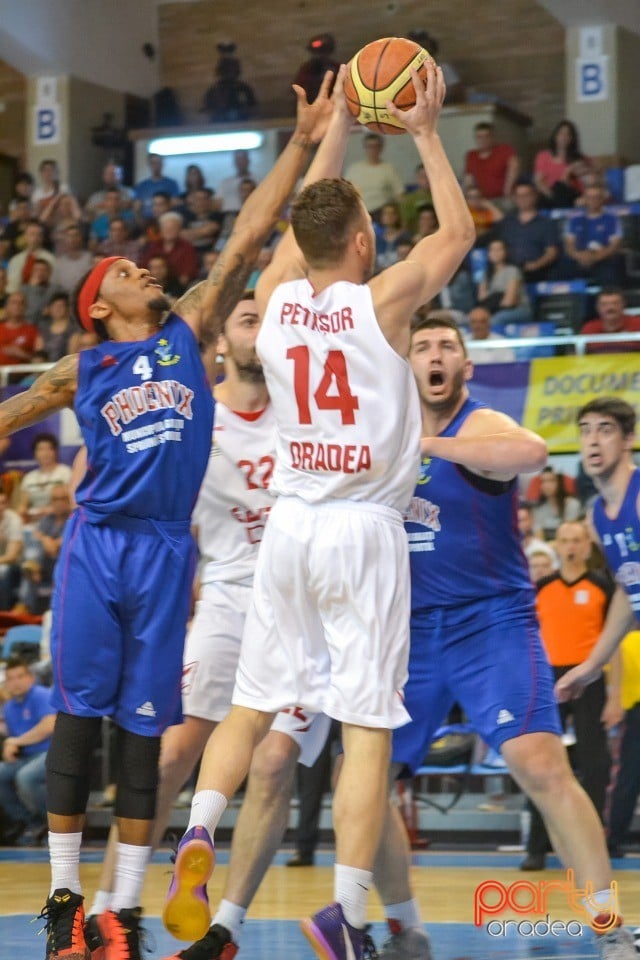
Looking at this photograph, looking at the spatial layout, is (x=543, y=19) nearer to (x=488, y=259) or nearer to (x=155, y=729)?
(x=488, y=259)

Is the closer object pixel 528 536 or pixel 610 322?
pixel 528 536

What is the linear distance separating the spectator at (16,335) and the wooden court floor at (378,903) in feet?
22.9

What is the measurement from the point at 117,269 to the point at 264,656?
155 cm

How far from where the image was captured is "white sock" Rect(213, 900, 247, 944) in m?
4.70

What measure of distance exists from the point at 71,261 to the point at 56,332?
5.40ft

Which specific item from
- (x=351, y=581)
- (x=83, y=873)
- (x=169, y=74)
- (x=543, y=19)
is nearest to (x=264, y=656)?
(x=351, y=581)

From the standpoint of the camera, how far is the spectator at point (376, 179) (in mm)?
16797

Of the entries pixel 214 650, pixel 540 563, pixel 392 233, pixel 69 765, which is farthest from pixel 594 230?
pixel 69 765

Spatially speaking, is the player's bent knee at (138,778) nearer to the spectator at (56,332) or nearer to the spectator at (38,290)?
the spectator at (56,332)

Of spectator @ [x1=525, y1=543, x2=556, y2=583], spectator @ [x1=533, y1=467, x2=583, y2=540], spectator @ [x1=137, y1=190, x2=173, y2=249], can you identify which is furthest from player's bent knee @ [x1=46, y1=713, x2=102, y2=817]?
spectator @ [x1=137, y1=190, x2=173, y2=249]

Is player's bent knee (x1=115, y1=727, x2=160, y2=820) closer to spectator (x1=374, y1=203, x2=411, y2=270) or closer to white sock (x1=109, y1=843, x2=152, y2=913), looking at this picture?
white sock (x1=109, y1=843, x2=152, y2=913)

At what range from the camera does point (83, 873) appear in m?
8.48

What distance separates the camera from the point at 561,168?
16609 mm

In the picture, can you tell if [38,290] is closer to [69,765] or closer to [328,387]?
[69,765]
